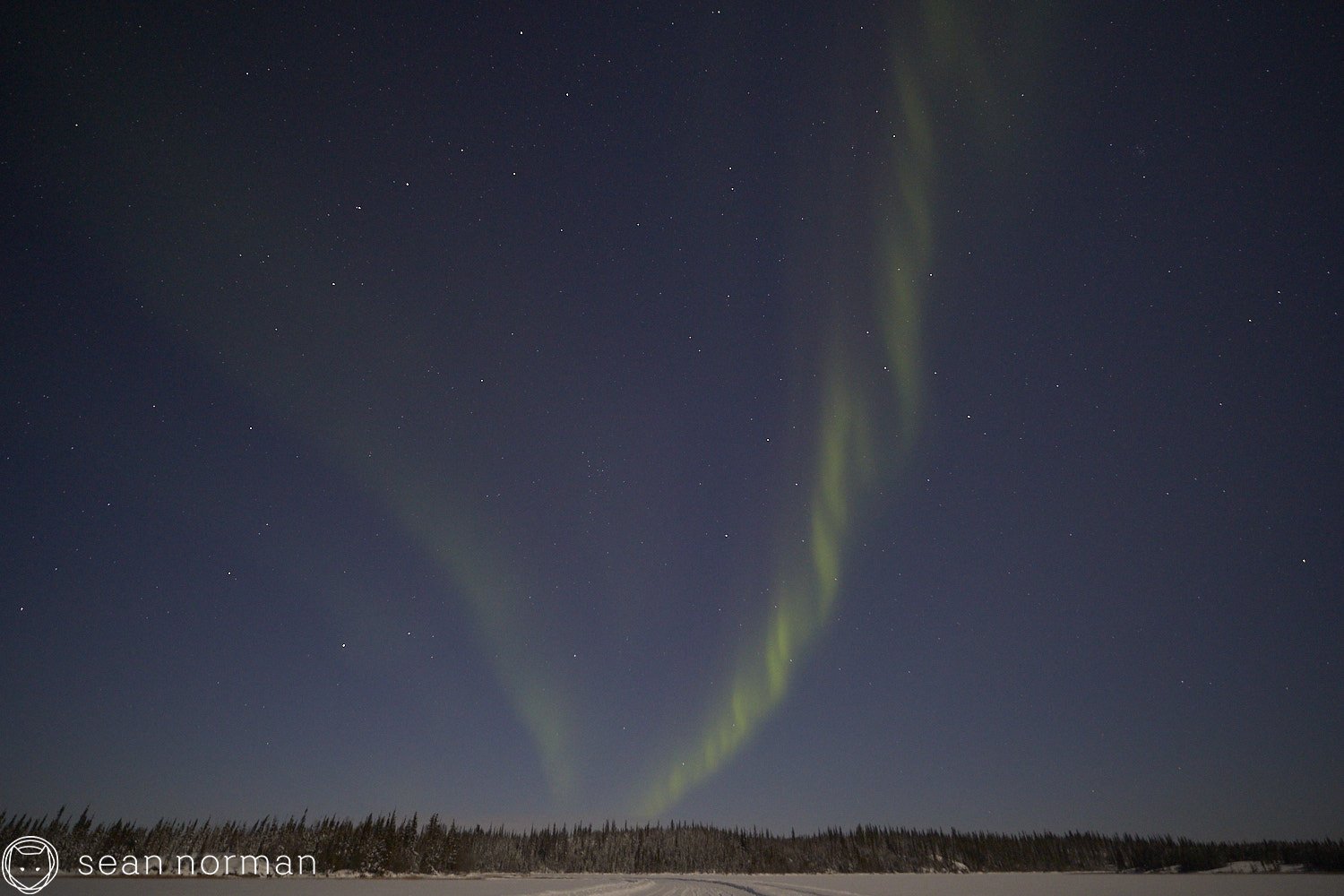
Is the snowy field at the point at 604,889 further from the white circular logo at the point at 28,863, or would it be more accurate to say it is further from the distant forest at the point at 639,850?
the distant forest at the point at 639,850

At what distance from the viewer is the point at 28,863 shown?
270 feet

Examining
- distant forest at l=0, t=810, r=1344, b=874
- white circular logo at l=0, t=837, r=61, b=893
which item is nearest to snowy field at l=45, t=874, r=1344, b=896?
white circular logo at l=0, t=837, r=61, b=893

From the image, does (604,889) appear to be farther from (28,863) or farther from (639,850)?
(639,850)

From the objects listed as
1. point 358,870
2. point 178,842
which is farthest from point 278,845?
point 358,870

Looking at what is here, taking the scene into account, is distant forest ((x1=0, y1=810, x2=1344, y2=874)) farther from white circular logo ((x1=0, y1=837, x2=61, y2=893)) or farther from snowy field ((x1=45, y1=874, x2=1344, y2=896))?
snowy field ((x1=45, y1=874, x2=1344, y2=896))

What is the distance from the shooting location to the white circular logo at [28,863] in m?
34.8

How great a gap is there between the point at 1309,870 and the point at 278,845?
206228 millimetres

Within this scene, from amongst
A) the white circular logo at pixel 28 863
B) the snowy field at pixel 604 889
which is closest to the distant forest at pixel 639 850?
the white circular logo at pixel 28 863

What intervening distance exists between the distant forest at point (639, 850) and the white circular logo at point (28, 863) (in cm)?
2742

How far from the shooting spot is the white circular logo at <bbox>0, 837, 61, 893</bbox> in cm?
3478

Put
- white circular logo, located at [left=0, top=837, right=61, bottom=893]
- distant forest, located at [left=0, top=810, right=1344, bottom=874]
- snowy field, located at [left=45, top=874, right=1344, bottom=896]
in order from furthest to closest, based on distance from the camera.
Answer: distant forest, located at [left=0, top=810, right=1344, bottom=874] → snowy field, located at [left=45, top=874, right=1344, bottom=896] → white circular logo, located at [left=0, top=837, right=61, bottom=893]

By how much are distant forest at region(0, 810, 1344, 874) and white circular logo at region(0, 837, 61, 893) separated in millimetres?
27416

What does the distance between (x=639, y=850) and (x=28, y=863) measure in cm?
13501

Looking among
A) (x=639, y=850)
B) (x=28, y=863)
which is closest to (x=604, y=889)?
(x=28, y=863)
